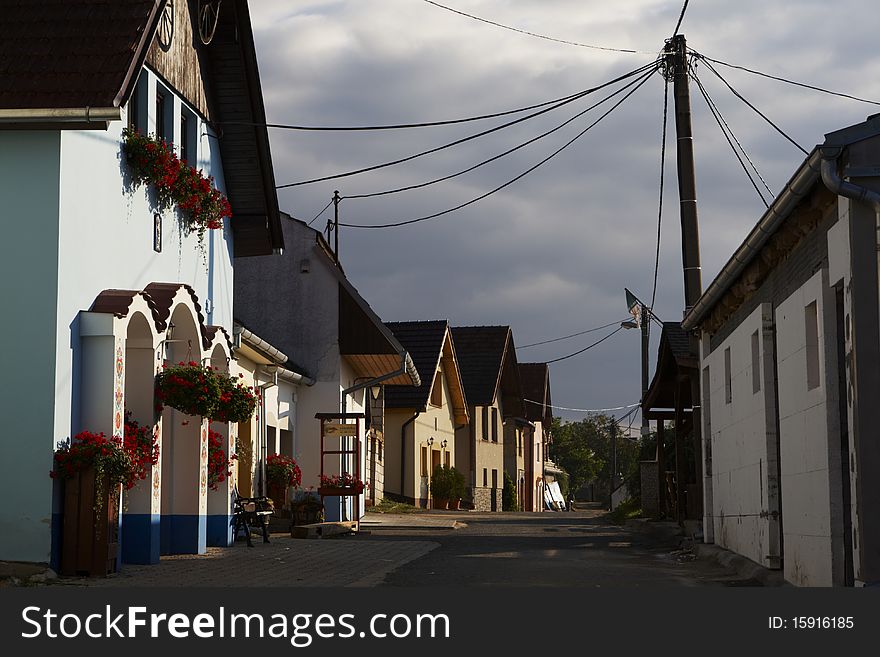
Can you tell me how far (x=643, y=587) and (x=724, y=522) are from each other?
16.6ft

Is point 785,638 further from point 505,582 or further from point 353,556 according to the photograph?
point 353,556

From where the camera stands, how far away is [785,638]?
717 centimetres

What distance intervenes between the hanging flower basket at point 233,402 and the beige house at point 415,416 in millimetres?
23242

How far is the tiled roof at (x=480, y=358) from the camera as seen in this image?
167 ft

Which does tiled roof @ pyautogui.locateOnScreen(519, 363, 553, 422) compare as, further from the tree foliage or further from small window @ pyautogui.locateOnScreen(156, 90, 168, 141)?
small window @ pyautogui.locateOnScreen(156, 90, 168, 141)

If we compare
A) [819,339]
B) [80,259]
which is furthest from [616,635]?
[80,259]

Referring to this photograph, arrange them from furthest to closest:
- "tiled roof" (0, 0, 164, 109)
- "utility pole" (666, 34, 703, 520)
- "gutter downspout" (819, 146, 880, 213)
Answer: "utility pole" (666, 34, 703, 520) → "tiled roof" (0, 0, 164, 109) → "gutter downspout" (819, 146, 880, 213)

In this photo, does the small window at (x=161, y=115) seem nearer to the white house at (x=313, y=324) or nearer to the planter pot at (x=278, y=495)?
the planter pot at (x=278, y=495)

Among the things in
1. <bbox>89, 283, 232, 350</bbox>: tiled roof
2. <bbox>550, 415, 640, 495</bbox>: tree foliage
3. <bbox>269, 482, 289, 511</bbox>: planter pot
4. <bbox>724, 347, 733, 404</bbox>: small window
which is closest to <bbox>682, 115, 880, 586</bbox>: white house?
<bbox>724, 347, 733, 404</bbox>: small window

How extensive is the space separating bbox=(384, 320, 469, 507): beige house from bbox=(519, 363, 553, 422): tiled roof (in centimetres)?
2304

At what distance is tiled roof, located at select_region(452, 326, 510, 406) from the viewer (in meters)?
50.9

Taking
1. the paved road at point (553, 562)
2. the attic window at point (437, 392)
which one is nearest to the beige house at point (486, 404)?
the attic window at point (437, 392)

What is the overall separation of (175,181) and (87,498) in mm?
4472

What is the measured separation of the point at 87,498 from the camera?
12375 mm
